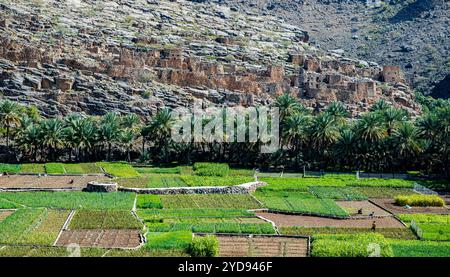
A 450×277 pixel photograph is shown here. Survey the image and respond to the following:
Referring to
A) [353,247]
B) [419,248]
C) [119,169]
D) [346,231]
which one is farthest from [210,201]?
[419,248]

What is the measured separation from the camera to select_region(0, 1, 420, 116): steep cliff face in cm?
8100

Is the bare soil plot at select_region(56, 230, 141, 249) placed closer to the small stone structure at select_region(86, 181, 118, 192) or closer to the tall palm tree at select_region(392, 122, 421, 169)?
the small stone structure at select_region(86, 181, 118, 192)

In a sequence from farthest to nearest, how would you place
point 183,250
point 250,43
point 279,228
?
point 250,43, point 279,228, point 183,250

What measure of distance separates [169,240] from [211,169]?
2770cm

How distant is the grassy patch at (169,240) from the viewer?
31.5 meters

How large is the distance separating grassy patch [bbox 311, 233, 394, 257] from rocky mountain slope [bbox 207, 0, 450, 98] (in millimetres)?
81927

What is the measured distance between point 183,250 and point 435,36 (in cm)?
12224

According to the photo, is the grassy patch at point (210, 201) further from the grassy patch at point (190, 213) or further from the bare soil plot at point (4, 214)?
the bare soil plot at point (4, 214)

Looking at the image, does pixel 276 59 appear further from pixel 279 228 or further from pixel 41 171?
pixel 279 228

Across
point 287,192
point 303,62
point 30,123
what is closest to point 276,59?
point 303,62

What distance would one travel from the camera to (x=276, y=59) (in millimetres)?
112875

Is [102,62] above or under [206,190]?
above

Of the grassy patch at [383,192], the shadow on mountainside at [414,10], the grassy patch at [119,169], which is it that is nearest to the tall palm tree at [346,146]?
the grassy patch at [383,192]

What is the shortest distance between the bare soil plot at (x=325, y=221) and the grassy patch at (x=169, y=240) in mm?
7164
